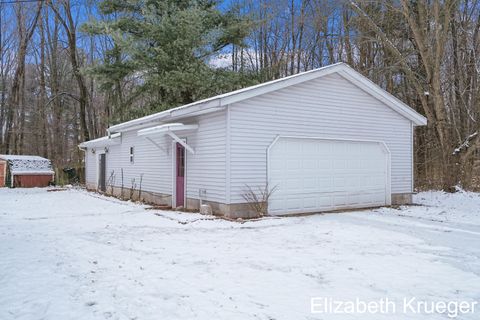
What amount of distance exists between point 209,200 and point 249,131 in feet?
6.72

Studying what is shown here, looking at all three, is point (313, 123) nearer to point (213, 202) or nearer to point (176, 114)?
point (213, 202)

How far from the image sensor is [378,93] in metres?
11.8

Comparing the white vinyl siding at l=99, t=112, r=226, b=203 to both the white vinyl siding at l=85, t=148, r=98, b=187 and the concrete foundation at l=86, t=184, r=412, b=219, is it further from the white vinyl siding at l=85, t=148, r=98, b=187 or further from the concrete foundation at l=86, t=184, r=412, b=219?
the white vinyl siding at l=85, t=148, r=98, b=187

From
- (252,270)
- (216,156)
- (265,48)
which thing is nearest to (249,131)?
(216,156)

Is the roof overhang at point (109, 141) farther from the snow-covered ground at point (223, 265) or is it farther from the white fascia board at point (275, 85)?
the white fascia board at point (275, 85)

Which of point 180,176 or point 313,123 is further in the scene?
point 180,176

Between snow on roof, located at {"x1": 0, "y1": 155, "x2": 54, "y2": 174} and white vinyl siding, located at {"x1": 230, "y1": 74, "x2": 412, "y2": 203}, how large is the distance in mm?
16368

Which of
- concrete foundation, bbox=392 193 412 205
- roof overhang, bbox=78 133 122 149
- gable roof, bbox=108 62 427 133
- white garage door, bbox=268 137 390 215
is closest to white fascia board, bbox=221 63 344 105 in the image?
gable roof, bbox=108 62 427 133

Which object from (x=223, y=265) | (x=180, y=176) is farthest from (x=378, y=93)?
(x=223, y=265)

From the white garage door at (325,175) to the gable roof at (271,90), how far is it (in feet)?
4.52

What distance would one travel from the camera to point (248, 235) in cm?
742

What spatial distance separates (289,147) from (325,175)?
1.50m

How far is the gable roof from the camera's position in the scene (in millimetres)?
9156

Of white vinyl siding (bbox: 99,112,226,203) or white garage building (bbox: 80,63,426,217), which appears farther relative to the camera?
white vinyl siding (bbox: 99,112,226,203)
